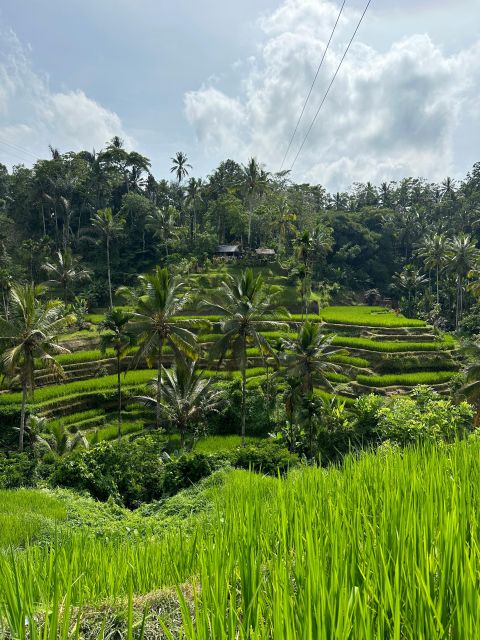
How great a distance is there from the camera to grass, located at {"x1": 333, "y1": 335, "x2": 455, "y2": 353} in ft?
87.2

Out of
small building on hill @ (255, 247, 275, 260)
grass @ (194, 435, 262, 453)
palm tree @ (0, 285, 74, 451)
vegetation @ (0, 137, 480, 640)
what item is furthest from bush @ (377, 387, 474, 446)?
small building on hill @ (255, 247, 275, 260)

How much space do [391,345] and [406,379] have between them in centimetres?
326

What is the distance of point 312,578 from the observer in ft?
4.46

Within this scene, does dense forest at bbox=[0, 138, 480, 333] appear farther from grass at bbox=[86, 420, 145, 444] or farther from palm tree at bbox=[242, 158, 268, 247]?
grass at bbox=[86, 420, 145, 444]

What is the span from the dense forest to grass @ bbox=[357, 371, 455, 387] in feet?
35.4

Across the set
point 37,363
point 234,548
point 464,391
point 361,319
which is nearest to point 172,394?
point 37,363

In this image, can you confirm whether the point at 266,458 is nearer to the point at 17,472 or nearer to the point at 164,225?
the point at 17,472

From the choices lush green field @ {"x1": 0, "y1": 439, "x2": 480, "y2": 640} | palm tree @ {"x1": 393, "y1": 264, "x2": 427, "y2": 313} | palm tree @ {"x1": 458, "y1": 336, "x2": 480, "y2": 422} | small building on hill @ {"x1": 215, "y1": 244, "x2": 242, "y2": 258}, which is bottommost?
palm tree @ {"x1": 458, "y1": 336, "x2": 480, "y2": 422}

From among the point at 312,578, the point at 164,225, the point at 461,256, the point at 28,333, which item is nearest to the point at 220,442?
the point at 28,333

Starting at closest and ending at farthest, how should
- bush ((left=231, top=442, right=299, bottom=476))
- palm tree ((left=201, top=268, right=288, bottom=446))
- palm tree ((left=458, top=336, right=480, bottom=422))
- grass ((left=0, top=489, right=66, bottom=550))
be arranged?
grass ((left=0, top=489, right=66, bottom=550)) < bush ((left=231, top=442, right=299, bottom=476)) < palm tree ((left=458, top=336, right=480, bottom=422)) < palm tree ((left=201, top=268, right=288, bottom=446))

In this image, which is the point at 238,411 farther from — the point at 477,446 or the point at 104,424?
the point at 477,446

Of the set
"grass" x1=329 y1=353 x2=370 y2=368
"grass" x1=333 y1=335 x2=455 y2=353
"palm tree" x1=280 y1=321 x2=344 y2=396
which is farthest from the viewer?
"grass" x1=333 y1=335 x2=455 y2=353

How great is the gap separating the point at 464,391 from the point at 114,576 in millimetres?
15958

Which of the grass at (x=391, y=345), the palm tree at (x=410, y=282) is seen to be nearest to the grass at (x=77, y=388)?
the grass at (x=391, y=345)
